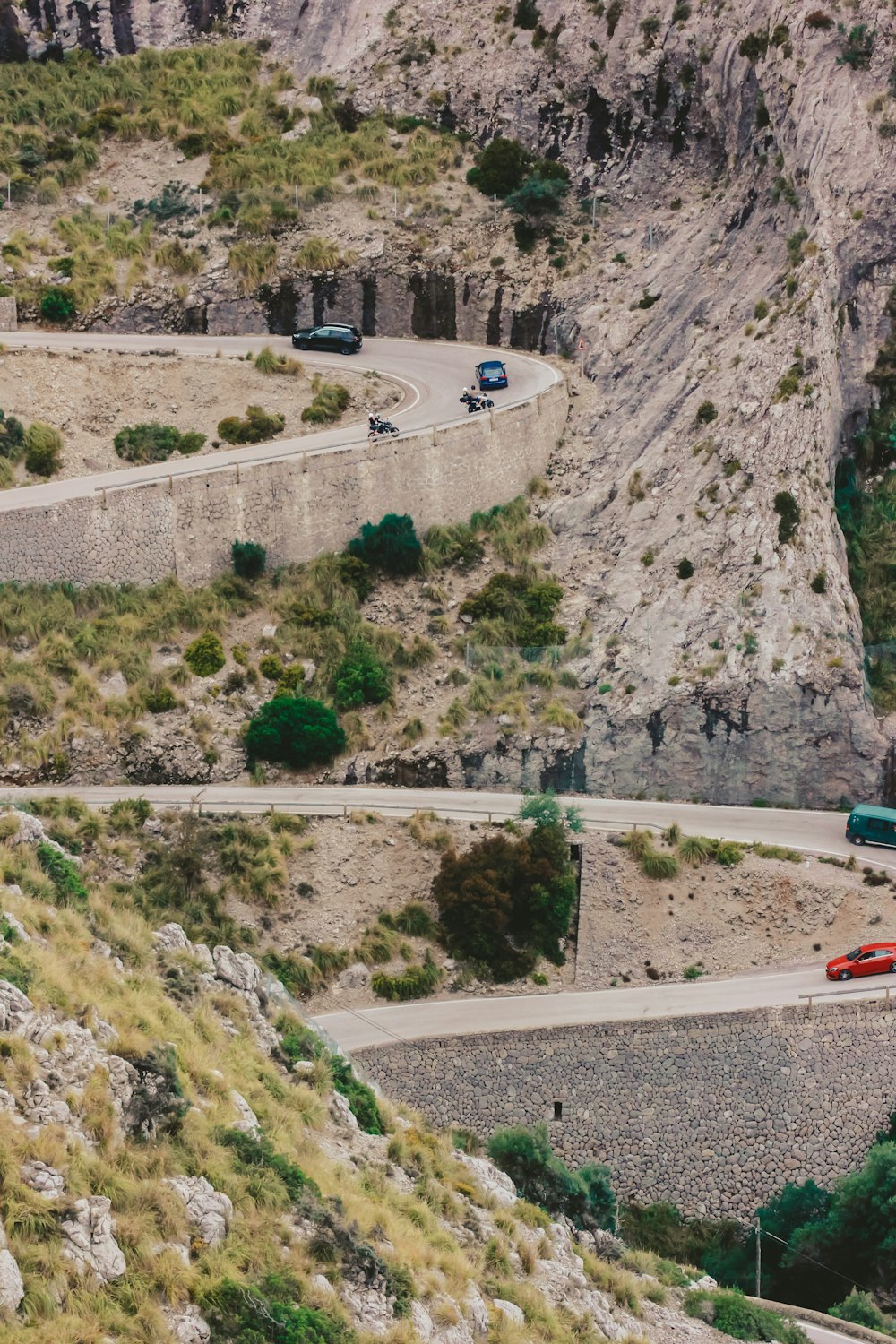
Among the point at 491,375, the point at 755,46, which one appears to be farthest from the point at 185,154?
the point at 755,46

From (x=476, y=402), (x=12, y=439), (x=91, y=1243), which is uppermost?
(x=476, y=402)

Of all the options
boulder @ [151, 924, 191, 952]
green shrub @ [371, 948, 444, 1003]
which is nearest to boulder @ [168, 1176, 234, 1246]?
boulder @ [151, 924, 191, 952]

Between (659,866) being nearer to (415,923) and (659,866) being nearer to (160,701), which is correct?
(415,923)

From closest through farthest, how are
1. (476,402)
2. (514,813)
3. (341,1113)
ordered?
(341,1113), (514,813), (476,402)

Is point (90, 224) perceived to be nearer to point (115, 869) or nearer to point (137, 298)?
point (137, 298)

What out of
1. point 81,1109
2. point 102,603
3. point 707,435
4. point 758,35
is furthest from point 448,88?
point 81,1109

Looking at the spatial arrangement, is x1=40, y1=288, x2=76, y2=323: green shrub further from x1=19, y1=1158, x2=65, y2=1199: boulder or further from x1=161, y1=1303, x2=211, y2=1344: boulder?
x1=161, y1=1303, x2=211, y2=1344: boulder
